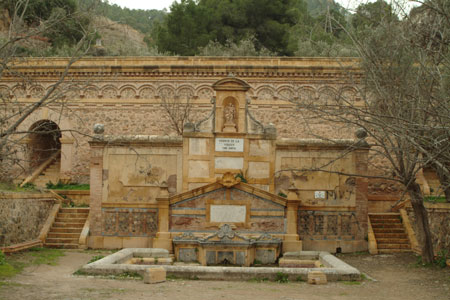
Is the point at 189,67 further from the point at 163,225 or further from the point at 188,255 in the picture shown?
the point at 188,255

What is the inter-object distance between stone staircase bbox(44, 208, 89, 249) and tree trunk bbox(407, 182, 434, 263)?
980 centimetres

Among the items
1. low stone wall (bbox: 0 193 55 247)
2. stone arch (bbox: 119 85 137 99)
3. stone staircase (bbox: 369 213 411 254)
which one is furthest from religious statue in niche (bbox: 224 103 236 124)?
stone arch (bbox: 119 85 137 99)

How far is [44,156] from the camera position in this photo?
27.9 m

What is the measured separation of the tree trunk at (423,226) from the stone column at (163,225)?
6.59m

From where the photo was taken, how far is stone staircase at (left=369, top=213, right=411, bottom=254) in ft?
53.7

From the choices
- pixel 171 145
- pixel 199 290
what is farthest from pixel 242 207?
pixel 199 290

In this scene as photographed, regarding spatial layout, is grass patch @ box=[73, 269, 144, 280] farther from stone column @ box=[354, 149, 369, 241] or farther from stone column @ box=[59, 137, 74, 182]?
stone column @ box=[59, 137, 74, 182]

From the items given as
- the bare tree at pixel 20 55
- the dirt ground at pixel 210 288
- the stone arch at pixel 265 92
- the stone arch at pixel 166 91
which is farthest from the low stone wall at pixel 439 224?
the stone arch at pixel 166 91

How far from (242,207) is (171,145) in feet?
9.77

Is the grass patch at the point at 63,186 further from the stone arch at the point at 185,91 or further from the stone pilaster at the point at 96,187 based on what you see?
the stone pilaster at the point at 96,187

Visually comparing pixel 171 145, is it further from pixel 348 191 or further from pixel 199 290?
pixel 199 290

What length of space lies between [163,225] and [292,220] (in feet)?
12.1

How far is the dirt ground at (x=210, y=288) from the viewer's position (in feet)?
30.8

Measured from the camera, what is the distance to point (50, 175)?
83.4 ft
